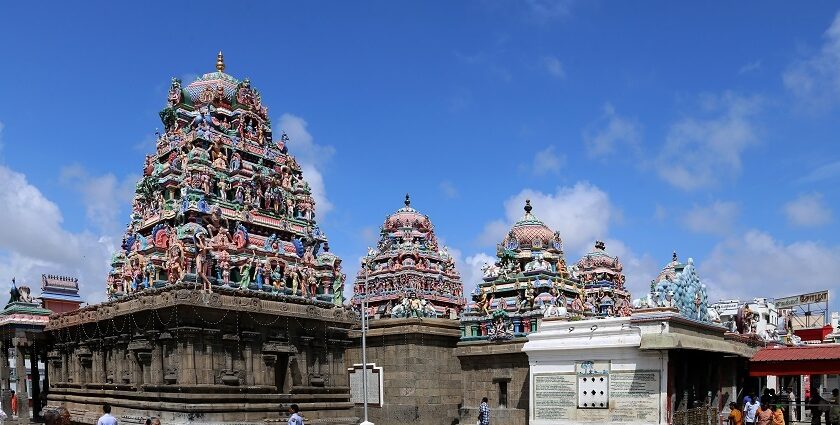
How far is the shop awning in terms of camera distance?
29.0 metres

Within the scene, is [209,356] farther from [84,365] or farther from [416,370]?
[416,370]

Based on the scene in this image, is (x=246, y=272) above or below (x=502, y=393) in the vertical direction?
above

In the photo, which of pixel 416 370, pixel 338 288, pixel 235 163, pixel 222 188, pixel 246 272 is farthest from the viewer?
pixel 338 288

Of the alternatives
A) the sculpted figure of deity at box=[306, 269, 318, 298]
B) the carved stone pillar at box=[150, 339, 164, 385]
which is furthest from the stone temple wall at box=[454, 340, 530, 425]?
the carved stone pillar at box=[150, 339, 164, 385]

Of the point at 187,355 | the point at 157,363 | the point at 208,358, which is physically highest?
the point at 187,355

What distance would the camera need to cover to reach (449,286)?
57.6 metres

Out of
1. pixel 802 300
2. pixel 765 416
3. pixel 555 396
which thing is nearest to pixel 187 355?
pixel 555 396

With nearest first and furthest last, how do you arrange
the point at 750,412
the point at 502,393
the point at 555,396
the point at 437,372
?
the point at 750,412
the point at 555,396
the point at 502,393
the point at 437,372

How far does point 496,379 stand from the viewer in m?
36.1

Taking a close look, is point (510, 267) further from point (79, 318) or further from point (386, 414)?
point (79, 318)

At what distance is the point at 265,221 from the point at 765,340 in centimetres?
2385

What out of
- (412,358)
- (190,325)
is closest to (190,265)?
(190,325)

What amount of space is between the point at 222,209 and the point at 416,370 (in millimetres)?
11490

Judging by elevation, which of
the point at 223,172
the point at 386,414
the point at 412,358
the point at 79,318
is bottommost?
the point at 386,414
